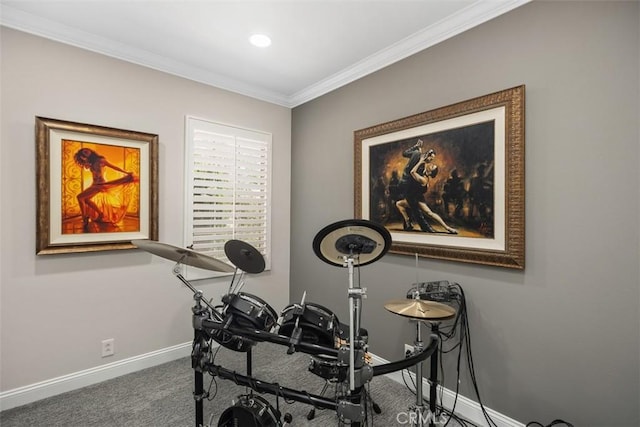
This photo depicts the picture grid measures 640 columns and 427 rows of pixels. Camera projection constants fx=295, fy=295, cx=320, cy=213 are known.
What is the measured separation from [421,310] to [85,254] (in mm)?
2593

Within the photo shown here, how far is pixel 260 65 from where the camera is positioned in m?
2.81

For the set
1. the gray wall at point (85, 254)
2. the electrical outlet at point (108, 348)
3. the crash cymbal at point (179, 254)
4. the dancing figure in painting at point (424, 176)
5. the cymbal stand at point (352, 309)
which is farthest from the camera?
the electrical outlet at point (108, 348)

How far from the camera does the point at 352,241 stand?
1.26 meters

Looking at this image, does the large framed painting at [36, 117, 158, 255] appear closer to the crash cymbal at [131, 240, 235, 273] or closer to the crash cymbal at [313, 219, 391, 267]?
the crash cymbal at [131, 240, 235, 273]

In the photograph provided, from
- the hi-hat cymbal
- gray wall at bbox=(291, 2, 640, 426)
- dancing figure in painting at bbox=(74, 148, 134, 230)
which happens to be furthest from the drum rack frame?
dancing figure in painting at bbox=(74, 148, 134, 230)

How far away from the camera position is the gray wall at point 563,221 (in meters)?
1.49

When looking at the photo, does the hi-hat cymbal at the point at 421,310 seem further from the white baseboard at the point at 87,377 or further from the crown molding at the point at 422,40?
the white baseboard at the point at 87,377

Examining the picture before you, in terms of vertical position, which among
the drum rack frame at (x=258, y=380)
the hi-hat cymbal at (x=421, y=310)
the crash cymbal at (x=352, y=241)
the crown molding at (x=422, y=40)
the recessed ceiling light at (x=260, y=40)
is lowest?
the drum rack frame at (x=258, y=380)

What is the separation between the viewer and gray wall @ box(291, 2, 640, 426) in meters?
1.49

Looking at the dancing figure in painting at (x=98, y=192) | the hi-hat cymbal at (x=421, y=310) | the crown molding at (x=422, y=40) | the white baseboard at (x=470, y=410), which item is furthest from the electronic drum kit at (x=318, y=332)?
the crown molding at (x=422, y=40)

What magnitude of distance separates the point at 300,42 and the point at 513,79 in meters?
1.59

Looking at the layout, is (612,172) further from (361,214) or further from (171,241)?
(171,241)

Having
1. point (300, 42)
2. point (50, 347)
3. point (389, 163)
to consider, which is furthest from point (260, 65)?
point (50, 347)

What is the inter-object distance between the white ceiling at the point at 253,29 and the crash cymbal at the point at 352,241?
1632mm
